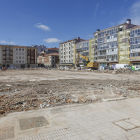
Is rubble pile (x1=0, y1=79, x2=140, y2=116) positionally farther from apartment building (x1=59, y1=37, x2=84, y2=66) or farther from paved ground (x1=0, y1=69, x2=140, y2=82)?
apartment building (x1=59, y1=37, x2=84, y2=66)

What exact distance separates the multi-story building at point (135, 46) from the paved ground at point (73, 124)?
153ft

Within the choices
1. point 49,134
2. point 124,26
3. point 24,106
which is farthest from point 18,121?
point 124,26

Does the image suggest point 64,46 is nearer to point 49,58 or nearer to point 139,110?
point 49,58

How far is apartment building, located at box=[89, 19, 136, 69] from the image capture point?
51750mm

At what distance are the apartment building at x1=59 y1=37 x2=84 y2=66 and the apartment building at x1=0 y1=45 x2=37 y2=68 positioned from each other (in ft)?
63.7

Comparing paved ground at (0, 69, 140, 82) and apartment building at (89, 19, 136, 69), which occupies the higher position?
apartment building at (89, 19, 136, 69)

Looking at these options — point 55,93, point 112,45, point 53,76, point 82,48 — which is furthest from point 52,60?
point 55,93

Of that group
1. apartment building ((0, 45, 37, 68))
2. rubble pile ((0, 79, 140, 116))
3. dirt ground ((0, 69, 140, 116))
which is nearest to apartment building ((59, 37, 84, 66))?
apartment building ((0, 45, 37, 68))

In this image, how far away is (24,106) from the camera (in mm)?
6293

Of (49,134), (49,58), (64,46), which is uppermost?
(64,46)

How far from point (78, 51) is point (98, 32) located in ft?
59.4

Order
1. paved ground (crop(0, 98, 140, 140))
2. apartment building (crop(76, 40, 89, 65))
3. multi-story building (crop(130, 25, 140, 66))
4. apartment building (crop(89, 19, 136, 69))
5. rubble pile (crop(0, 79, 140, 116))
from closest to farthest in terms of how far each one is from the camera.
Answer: paved ground (crop(0, 98, 140, 140)) → rubble pile (crop(0, 79, 140, 116)) → multi-story building (crop(130, 25, 140, 66)) → apartment building (crop(89, 19, 136, 69)) → apartment building (crop(76, 40, 89, 65))

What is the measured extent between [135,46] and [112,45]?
34.9 feet

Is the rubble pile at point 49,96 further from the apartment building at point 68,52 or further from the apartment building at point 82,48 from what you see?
the apartment building at point 68,52
